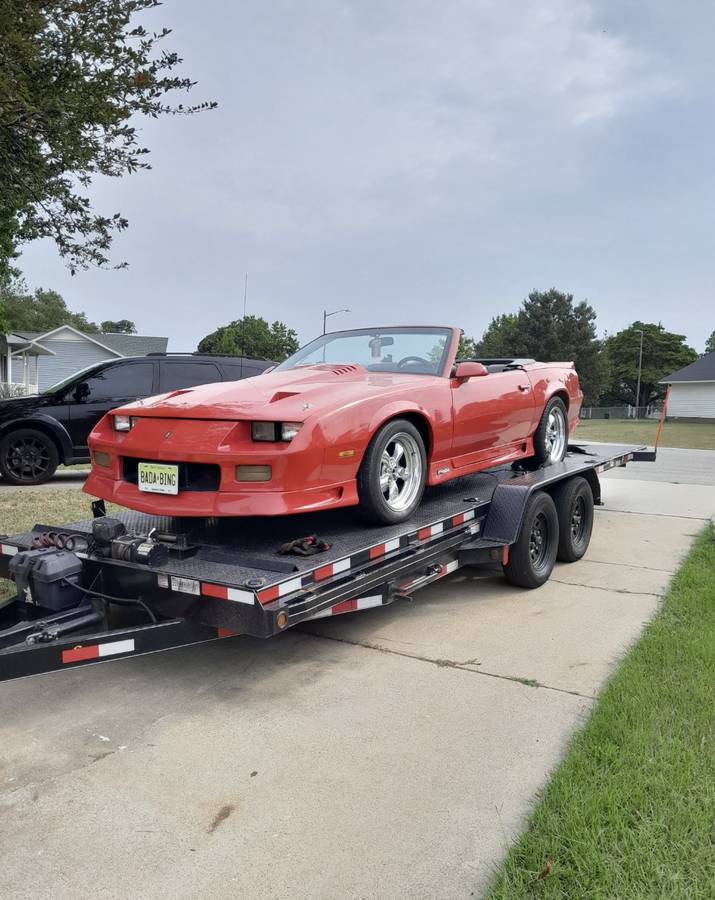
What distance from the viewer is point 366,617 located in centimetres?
460

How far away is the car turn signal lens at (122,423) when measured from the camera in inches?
157

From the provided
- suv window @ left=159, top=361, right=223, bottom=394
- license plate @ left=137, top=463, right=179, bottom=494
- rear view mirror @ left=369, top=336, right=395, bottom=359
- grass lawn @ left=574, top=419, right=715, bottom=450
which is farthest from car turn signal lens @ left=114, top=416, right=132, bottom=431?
grass lawn @ left=574, top=419, right=715, bottom=450

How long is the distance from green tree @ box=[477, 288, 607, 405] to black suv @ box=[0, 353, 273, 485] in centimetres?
5329

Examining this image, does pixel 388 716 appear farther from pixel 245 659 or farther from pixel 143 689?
pixel 143 689

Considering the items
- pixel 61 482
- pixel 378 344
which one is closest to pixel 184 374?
pixel 61 482

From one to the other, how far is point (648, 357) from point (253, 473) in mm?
76366

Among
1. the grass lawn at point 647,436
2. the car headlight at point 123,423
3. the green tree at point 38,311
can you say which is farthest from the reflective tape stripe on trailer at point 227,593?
the green tree at point 38,311

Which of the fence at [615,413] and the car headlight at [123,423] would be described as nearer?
the car headlight at [123,423]

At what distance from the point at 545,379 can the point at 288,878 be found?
4.73 meters

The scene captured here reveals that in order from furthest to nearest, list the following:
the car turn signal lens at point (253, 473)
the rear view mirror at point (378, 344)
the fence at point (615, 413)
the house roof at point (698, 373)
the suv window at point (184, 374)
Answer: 1. the fence at point (615, 413)
2. the house roof at point (698, 373)
3. the suv window at point (184, 374)
4. the rear view mirror at point (378, 344)
5. the car turn signal lens at point (253, 473)

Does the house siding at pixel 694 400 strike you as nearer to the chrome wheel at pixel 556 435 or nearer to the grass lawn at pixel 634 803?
the chrome wheel at pixel 556 435

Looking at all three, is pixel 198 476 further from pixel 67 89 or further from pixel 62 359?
pixel 62 359

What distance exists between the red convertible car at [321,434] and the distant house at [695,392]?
50.0m

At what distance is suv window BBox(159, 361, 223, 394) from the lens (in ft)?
33.3
